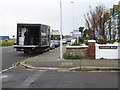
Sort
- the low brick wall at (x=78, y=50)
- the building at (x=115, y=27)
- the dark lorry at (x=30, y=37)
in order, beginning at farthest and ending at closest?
the building at (x=115, y=27) → the dark lorry at (x=30, y=37) → the low brick wall at (x=78, y=50)

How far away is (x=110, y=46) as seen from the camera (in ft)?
56.7

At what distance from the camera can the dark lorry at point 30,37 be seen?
73.7 feet

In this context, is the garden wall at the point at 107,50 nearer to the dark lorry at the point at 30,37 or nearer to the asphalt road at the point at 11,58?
the asphalt road at the point at 11,58

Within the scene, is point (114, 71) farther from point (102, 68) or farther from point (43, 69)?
point (43, 69)

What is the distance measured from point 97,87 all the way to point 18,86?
289 centimetres

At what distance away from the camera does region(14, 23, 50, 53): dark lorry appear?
2245 cm

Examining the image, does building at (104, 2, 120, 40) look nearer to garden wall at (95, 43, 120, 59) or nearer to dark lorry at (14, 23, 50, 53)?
dark lorry at (14, 23, 50, 53)

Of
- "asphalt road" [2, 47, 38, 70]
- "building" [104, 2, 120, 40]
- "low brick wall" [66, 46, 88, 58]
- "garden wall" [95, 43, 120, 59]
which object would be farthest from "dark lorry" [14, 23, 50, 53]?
"building" [104, 2, 120, 40]

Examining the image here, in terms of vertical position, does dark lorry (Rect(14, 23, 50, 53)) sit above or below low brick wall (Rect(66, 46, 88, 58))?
above

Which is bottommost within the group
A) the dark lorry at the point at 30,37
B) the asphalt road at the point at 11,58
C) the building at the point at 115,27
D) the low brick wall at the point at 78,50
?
the asphalt road at the point at 11,58

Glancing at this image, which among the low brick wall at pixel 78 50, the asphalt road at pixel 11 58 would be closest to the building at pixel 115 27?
the asphalt road at pixel 11 58

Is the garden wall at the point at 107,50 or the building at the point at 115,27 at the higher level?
the building at the point at 115,27

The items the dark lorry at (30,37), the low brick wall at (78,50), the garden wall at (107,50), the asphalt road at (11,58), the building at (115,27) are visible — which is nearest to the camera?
the asphalt road at (11,58)

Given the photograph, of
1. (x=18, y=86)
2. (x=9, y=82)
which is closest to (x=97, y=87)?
(x=18, y=86)
